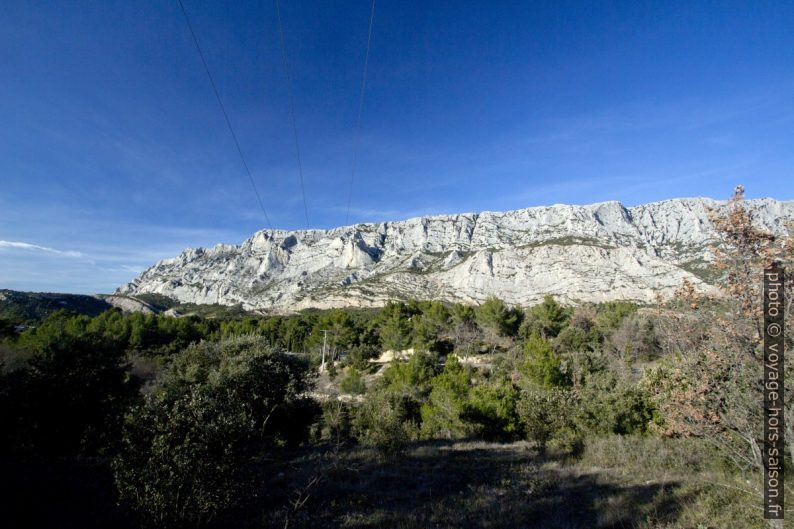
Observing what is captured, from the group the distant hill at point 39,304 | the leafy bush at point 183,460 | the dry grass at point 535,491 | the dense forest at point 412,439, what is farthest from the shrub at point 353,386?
the distant hill at point 39,304

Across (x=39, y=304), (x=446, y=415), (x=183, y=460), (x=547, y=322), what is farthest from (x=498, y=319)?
(x=39, y=304)

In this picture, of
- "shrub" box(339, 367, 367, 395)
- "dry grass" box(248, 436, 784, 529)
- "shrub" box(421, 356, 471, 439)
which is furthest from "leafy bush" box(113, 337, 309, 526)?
"shrub" box(339, 367, 367, 395)

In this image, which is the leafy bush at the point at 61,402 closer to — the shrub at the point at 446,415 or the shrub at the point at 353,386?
the shrub at the point at 446,415

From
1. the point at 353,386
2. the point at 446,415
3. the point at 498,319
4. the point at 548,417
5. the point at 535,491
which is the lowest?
the point at 353,386

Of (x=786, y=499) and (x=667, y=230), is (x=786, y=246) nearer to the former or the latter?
(x=786, y=499)

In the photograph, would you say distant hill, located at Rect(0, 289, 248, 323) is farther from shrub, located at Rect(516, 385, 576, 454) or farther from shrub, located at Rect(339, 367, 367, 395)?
shrub, located at Rect(516, 385, 576, 454)

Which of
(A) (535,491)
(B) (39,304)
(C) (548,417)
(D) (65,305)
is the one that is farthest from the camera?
(D) (65,305)

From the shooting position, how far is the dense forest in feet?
17.6

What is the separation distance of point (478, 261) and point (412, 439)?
113 m

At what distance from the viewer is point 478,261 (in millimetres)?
130125

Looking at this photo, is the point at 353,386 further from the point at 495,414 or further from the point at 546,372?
the point at 546,372

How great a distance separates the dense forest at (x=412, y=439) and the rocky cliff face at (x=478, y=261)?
90.7m

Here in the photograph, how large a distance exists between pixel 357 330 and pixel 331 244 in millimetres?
128045

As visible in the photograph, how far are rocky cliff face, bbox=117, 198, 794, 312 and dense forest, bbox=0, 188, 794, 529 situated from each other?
90.7m
